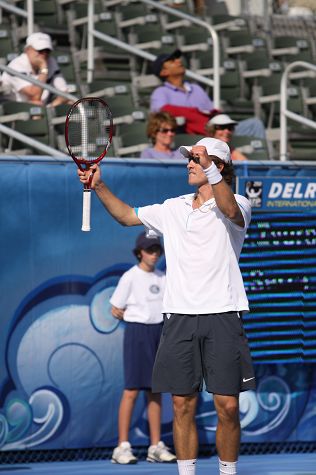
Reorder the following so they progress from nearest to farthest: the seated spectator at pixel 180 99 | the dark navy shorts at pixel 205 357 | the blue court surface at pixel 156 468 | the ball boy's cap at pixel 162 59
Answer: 1. the dark navy shorts at pixel 205 357
2. the blue court surface at pixel 156 468
3. the seated spectator at pixel 180 99
4. the ball boy's cap at pixel 162 59

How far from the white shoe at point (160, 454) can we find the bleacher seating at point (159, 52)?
11.1 feet

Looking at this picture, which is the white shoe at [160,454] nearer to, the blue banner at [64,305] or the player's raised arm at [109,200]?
the blue banner at [64,305]

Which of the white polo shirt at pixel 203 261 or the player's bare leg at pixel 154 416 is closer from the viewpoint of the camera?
the white polo shirt at pixel 203 261

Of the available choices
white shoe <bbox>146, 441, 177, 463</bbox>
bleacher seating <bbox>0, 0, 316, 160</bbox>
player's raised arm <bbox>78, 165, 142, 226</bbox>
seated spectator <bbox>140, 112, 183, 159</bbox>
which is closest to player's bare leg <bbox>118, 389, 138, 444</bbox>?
white shoe <bbox>146, 441, 177, 463</bbox>

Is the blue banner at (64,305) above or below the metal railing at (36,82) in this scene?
below

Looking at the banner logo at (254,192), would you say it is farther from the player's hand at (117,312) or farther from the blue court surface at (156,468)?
the blue court surface at (156,468)

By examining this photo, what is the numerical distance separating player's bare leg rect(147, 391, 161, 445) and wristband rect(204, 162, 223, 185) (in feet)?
9.82

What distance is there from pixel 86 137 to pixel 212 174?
1357 mm

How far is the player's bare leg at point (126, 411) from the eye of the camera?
9297 mm

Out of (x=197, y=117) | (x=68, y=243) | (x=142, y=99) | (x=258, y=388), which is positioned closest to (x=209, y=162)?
(x=68, y=243)

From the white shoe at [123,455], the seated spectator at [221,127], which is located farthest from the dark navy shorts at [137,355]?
the seated spectator at [221,127]

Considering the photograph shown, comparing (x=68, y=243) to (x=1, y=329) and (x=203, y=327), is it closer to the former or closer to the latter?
(x=1, y=329)

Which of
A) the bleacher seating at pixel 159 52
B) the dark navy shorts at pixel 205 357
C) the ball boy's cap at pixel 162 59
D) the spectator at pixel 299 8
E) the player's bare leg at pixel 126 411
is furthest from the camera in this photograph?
the spectator at pixel 299 8

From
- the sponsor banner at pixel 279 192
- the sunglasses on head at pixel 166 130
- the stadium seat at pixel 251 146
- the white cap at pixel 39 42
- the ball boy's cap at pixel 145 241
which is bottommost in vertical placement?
the ball boy's cap at pixel 145 241
